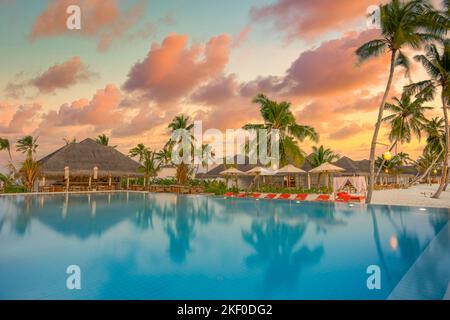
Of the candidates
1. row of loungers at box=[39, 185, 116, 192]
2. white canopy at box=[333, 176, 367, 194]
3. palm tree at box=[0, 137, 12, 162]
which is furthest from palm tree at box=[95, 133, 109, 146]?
white canopy at box=[333, 176, 367, 194]

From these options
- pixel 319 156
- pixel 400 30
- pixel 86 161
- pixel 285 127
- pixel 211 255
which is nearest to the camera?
pixel 211 255

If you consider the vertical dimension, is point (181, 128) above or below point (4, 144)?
above

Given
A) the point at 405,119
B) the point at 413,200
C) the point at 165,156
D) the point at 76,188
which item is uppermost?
the point at 405,119

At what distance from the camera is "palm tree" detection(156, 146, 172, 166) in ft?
114

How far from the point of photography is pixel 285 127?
24422mm

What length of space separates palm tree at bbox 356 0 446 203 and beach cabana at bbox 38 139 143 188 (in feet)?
80.7

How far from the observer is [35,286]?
4.86 m

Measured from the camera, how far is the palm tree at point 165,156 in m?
34.7

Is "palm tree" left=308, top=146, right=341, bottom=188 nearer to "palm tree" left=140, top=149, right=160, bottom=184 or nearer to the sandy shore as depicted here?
the sandy shore

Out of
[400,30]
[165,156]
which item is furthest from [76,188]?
[400,30]

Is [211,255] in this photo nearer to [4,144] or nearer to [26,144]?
[4,144]

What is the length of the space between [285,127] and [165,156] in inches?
724
